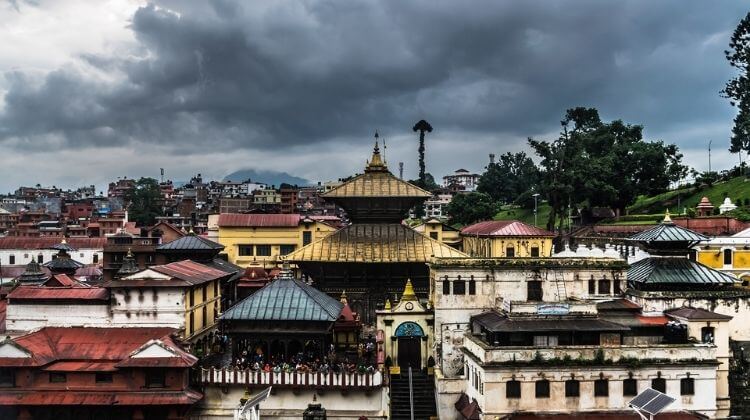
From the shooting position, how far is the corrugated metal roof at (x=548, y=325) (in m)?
36.0

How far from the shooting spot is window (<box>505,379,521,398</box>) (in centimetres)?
3479

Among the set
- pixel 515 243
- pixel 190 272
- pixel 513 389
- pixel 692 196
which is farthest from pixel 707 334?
pixel 692 196

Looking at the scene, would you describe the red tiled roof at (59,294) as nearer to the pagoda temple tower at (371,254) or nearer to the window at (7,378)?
the window at (7,378)

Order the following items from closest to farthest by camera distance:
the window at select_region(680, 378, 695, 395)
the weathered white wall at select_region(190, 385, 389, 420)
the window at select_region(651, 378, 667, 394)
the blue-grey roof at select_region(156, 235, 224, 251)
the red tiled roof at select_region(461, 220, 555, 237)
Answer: the window at select_region(651, 378, 667, 394) < the window at select_region(680, 378, 695, 395) < the weathered white wall at select_region(190, 385, 389, 420) < the blue-grey roof at select_region(156, 235, 224, 251) < the red tiled roof at select_region(461, 220, 555, 237)

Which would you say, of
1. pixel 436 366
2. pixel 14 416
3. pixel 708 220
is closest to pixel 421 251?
pixel 436 366

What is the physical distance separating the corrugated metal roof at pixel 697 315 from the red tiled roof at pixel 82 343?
2800 cm

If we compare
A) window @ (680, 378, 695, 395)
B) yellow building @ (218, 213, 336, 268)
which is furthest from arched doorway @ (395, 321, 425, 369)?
yellow building @ (218, 213, 336, 268)

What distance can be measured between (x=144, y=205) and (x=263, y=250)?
9126cm

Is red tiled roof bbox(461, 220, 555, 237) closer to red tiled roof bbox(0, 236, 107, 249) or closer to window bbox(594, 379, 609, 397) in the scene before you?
window bbox(594, 379, 609, 397)

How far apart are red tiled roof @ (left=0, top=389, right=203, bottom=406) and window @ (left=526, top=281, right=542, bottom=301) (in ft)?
62.7

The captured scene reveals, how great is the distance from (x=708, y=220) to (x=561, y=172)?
2463 centimetres

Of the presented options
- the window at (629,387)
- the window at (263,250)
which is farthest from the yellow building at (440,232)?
the window at (629,387)

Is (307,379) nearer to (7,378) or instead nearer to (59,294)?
(7,378)

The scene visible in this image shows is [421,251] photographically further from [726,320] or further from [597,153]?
[597,153]
